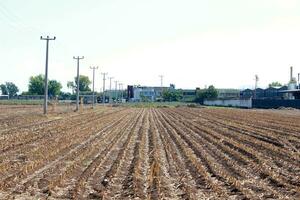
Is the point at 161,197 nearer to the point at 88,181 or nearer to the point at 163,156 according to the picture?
the point at 88,181

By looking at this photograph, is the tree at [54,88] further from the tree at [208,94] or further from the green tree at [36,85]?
the tree at [208,94]

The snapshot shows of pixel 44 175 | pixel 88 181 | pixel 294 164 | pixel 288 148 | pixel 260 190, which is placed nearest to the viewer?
pixel 260 190

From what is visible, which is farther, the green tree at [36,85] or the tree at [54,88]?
the tree at [54,88]

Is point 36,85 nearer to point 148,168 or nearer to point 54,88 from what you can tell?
point 54,88

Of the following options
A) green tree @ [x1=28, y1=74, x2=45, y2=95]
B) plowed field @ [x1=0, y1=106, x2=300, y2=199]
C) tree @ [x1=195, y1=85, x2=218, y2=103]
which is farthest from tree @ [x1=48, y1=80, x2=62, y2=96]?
plowed field @ [x1=0, y1=106, x2=300, y2=199]

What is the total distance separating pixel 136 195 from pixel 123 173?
319cm

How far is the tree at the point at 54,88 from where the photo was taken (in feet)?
635

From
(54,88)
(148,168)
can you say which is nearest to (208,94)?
(54,88)

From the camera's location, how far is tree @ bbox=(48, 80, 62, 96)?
19362cm

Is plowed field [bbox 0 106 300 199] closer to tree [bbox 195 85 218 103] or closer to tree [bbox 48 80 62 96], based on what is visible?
tree [bbox 195 85 218 103]

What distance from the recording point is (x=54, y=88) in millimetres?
195000

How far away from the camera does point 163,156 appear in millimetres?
18250

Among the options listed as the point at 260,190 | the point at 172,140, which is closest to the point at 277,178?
the point at 260,190

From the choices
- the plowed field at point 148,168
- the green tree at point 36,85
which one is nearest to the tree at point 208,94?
the green tree at point 36,85
